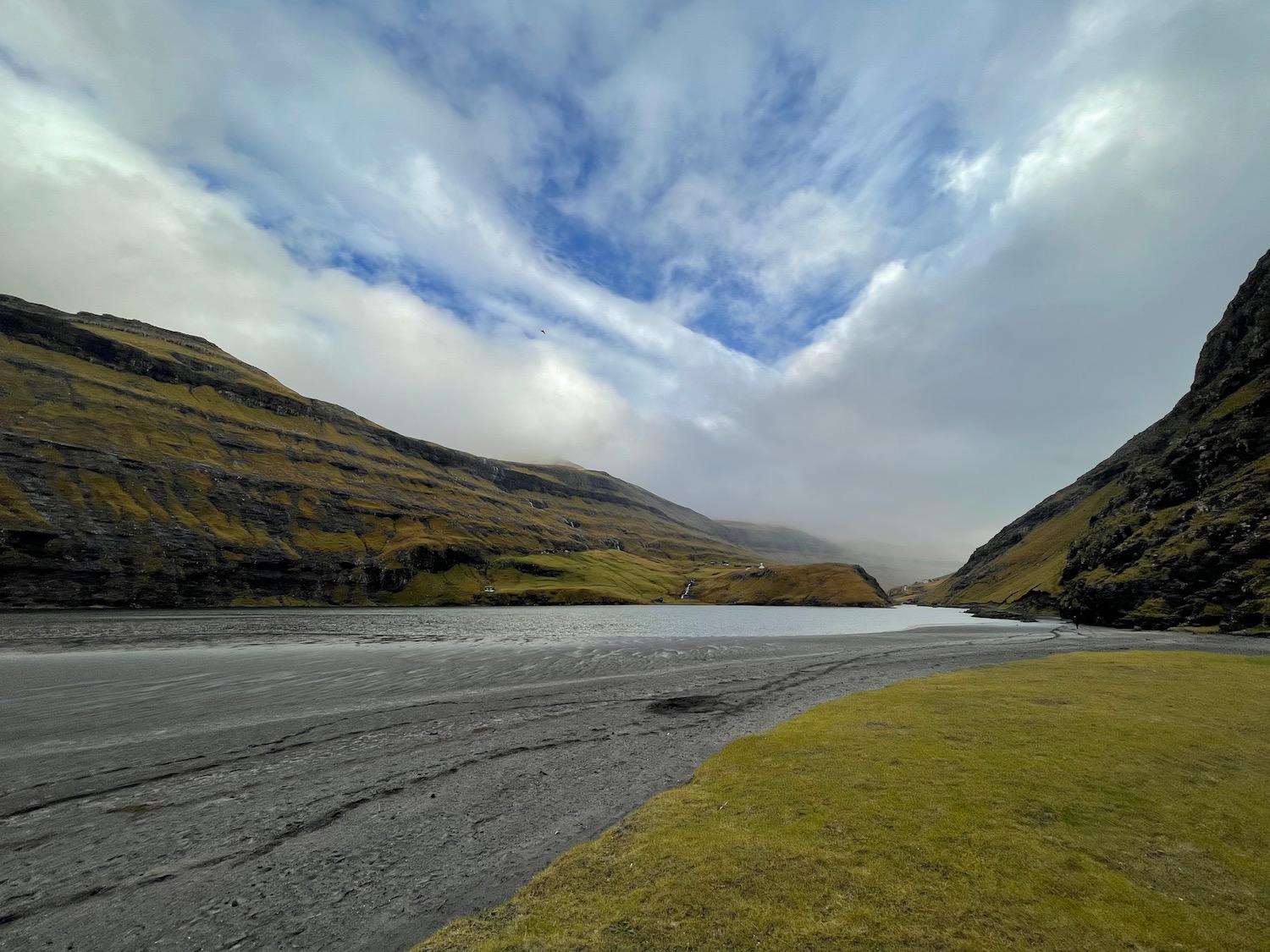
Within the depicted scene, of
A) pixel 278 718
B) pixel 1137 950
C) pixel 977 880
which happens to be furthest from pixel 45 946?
pixel 278 718

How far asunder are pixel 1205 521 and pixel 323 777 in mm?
151466

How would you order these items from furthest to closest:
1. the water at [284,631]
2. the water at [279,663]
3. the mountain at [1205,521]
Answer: the mountain at [1205,521]
the water at [284,631]
the water at [279,663]

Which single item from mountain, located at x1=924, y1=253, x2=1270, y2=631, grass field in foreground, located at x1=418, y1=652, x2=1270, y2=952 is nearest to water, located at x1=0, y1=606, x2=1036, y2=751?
grass field in foreground, located at x1=418, y1=652, x2=1270, y2=952

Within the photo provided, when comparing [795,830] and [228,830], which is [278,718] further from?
[795,830]

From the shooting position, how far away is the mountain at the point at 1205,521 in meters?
92.9

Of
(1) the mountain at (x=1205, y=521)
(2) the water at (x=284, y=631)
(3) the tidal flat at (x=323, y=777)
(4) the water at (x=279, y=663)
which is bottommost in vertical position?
(3) the tidal flat at (x=323, y=777)

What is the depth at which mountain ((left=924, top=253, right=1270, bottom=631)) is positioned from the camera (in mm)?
92875

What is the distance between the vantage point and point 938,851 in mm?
10531

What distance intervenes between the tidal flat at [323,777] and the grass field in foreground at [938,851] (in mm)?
2651

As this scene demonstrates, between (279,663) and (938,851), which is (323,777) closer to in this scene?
(938,851)

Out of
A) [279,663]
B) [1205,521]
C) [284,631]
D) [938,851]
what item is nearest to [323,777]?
[938,851]

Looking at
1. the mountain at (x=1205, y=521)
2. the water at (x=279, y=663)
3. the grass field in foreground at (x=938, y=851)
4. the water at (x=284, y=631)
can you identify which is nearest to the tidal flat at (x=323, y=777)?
the water at (x=279, y=663)

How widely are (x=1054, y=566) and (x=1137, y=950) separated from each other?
230 m

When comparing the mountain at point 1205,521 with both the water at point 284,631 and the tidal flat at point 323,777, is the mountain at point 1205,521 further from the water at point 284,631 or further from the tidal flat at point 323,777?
the tidal flat at point 323,777
